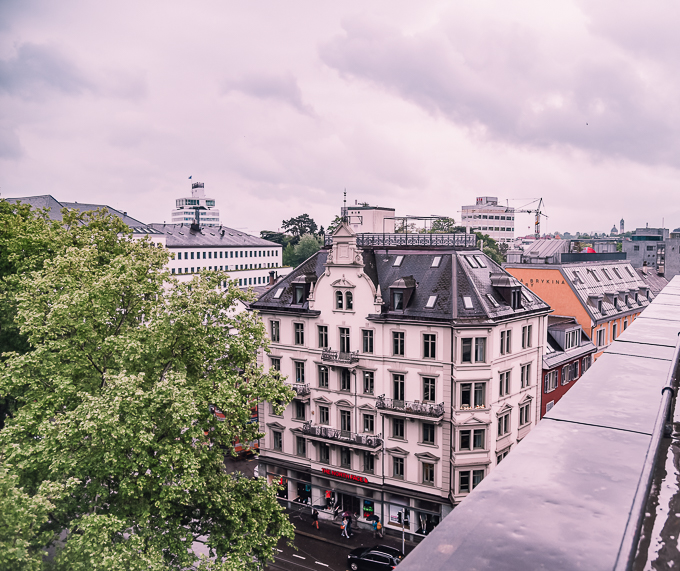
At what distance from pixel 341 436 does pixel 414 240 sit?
16771 millimetres

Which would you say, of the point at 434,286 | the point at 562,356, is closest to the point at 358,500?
the point at 434,286

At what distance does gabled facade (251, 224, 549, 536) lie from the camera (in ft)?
131

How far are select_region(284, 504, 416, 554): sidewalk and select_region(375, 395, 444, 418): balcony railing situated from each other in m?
9.40

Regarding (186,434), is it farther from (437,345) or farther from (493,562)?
(437,345)

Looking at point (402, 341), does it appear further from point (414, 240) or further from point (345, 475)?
point (345, 475)

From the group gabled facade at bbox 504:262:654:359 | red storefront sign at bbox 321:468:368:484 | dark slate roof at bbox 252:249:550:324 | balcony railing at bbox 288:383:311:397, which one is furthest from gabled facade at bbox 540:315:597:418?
balcony railing at bbox 288:383:311:397

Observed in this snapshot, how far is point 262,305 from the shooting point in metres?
48.5

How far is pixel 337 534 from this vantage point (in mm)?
43375

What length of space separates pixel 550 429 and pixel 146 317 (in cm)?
2359

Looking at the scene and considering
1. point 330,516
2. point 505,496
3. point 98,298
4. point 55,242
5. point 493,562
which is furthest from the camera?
point 330,516

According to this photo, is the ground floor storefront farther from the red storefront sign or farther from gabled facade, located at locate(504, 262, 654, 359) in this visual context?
gabled facade, located at locate(504, 262, 654, 359)

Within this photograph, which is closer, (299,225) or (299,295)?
(299,295)

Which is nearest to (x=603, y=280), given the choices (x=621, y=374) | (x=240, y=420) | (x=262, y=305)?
(x=262, y=305)

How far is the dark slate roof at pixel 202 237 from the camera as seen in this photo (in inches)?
4151
